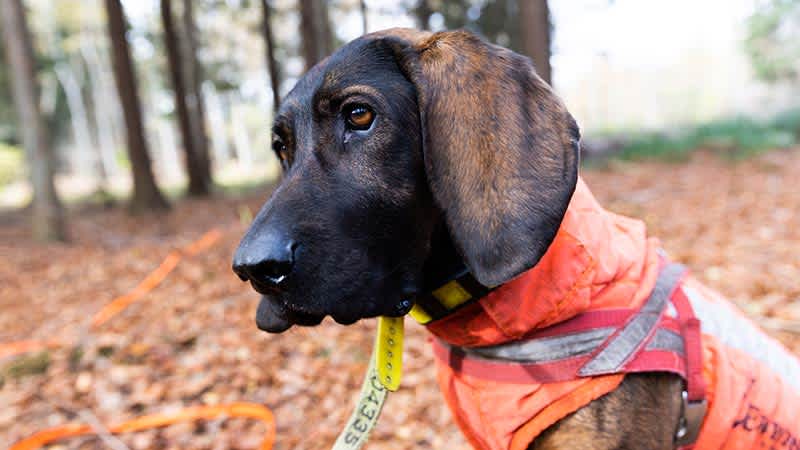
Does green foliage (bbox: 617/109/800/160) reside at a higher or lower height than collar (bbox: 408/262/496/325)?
lower

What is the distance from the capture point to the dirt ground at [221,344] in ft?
12.5

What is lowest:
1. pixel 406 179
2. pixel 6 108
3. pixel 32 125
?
pixel 6 108

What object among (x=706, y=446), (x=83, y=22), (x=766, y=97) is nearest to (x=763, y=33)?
(x=766, y=97)

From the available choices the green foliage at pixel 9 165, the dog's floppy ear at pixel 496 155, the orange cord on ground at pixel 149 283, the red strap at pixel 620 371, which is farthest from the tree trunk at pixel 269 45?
the green foliage at pixel 9 165

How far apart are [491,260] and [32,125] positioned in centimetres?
1150

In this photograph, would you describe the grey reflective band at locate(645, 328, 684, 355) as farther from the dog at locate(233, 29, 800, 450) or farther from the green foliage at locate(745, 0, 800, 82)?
the green foliage at locate(745, 0, 800, 82)

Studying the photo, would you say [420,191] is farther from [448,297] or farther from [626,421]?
[626,421]

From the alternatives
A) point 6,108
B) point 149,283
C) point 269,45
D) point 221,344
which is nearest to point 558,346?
point 221,344

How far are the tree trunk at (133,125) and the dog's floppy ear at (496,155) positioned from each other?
44.5ft

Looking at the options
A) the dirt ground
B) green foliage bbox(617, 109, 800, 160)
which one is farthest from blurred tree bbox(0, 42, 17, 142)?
green foliage bbox(617, 109, 800, 160)

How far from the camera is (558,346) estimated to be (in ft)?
6.21

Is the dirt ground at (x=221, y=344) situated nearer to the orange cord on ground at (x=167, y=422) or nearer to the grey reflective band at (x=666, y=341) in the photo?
the orange cord on ground at (x=167, y=422)

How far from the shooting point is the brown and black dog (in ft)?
5.59

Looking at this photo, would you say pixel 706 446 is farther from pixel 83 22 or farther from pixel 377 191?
pixel 83 22
